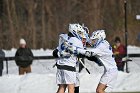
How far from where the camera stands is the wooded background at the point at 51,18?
28.3 metres

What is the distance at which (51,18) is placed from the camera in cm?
3012

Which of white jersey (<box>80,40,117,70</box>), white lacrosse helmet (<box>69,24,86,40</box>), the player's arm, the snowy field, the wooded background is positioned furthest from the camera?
the wooded background

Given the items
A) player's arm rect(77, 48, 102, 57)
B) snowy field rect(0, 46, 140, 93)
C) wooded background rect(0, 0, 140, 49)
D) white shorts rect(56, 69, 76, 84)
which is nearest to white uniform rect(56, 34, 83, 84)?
white shorts rect(56, 69, 76, 84)

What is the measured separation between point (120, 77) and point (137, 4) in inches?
537

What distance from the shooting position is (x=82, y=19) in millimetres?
28938

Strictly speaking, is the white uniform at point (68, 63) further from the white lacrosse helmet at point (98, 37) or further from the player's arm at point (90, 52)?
the white lacrosse helmet at point (98, 37)

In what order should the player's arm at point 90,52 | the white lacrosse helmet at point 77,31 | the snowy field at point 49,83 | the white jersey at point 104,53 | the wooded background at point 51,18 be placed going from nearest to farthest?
the player's arm at point 90,52 < the white lacrosse helmet at point 77,31 < the white jersey at point 104,53 < the snowy field at point 49,83 < the wooded background at point 51,18

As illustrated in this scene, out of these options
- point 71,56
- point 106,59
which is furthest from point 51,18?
point 71,56

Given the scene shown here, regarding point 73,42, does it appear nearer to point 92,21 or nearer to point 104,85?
point 104,85

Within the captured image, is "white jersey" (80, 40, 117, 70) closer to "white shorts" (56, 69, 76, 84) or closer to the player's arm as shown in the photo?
the player's arm

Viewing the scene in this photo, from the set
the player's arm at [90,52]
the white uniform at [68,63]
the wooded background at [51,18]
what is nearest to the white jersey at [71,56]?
the white uniform at [68,63]

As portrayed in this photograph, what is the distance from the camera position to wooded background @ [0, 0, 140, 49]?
28.3 metres

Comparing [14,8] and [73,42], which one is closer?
[73,42]

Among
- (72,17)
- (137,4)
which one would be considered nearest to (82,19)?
(72,17)
